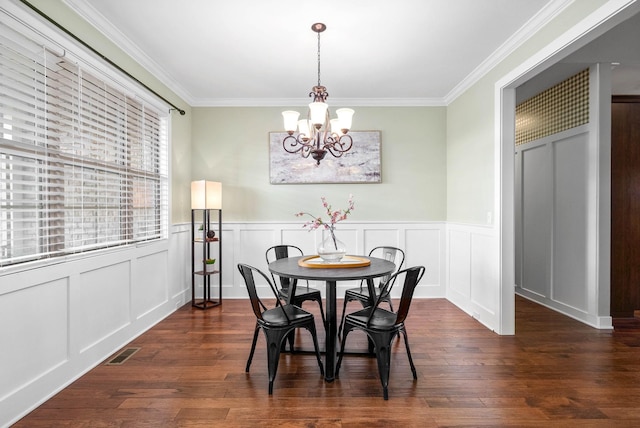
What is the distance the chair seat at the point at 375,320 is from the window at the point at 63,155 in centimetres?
212

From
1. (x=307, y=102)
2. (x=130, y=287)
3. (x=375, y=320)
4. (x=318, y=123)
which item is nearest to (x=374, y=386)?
(x=375, y=320)

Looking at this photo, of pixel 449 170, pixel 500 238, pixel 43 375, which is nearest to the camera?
pixel 43 375

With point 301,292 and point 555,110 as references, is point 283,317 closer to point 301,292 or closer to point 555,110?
point 301,292

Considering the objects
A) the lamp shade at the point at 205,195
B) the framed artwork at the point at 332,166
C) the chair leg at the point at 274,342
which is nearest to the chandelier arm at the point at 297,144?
the framed artwork at the point at 332,166

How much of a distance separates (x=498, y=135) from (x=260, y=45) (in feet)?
8.08

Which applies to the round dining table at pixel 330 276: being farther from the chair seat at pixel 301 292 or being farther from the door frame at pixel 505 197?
the door frame at pixel 505 197

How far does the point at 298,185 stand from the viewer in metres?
4.91

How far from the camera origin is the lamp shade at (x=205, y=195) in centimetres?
435

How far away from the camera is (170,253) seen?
4.17 m

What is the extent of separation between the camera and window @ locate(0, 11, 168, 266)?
209 cm

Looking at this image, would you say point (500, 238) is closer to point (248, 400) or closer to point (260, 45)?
point (248, 400)

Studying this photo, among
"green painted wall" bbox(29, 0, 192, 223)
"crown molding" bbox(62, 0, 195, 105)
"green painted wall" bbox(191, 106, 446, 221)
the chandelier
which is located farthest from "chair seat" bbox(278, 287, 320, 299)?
"crown molding" bbox(62, 0, 195, 105)

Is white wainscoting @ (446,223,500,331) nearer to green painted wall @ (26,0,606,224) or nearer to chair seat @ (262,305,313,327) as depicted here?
green painted wall @ (26,0,606,224)

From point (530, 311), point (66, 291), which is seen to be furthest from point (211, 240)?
point (530, 311)
